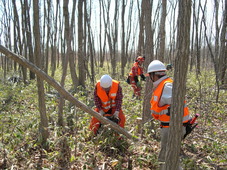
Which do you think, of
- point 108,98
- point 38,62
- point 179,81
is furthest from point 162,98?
point 38,62

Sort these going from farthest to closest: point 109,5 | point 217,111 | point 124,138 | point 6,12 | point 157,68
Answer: point 109,5
point 6,12
point 217,111
point 124,138
point 157,68

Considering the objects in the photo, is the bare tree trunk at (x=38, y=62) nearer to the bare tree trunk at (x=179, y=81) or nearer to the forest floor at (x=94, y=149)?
the forest floor at (x=94, y=149)

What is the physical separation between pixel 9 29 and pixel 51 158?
35.6 ft

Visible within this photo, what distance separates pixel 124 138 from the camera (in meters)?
3.35

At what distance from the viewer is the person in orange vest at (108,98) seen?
358 cm

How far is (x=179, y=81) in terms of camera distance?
1609mm

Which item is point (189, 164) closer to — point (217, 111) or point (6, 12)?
point (217, 111)

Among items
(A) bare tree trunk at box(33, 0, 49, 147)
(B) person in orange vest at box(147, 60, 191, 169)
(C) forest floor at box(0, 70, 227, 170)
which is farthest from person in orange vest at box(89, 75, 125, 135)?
(B) person in orange vest at box(147, 60, 191, 169)

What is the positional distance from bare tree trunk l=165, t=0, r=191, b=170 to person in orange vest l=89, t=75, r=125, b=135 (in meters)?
1.86

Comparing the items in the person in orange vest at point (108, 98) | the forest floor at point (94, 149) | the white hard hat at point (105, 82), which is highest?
the white hard hat at point (105, 82)

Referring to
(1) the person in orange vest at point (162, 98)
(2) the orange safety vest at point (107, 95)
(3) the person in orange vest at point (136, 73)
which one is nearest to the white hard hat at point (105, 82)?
(2) the orange safety vest at point (107, 95)

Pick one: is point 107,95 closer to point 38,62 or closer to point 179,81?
point 38,62

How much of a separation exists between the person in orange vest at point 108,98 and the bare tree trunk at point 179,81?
186cm

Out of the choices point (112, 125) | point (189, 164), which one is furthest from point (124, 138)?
point (189, 164)
